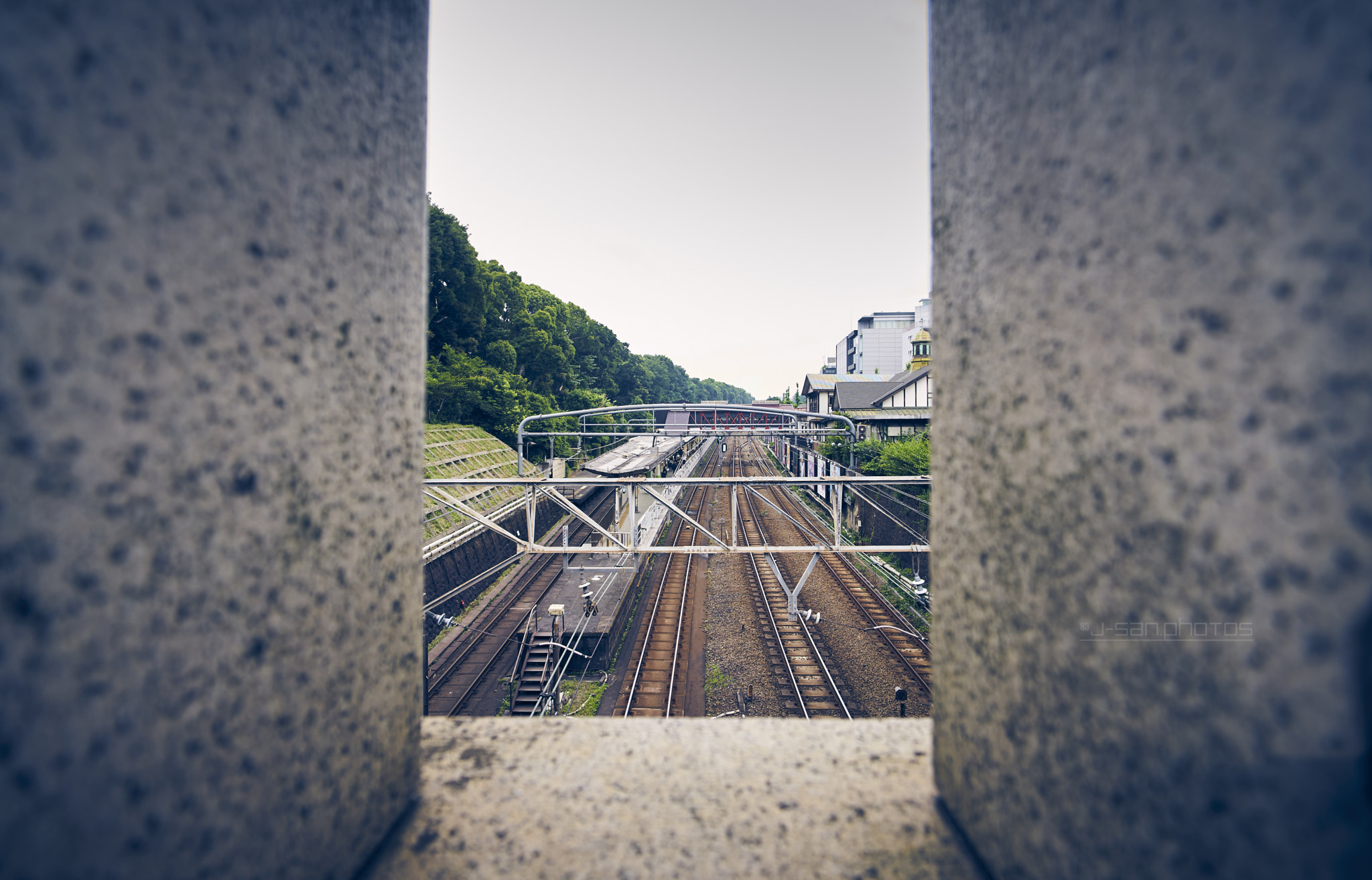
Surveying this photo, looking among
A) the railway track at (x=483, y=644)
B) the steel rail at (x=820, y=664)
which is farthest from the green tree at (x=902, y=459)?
the railway track at (x=483, y=644)

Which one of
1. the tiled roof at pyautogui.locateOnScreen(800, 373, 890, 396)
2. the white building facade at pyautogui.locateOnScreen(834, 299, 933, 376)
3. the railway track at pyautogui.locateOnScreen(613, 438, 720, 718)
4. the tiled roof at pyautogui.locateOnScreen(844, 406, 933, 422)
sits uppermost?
the white building facade at pyautogui.locateOnScreen(834, 299, 933, 376)

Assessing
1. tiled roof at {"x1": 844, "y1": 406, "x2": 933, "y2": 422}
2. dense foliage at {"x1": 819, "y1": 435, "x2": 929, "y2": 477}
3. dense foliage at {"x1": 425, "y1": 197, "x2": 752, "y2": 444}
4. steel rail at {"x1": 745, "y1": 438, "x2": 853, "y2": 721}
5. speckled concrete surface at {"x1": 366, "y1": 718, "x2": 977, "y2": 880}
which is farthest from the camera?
tiled roof at {"x1": 844, "y1": 406, "x2": 933, "y2": 422}

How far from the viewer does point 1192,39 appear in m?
0.51

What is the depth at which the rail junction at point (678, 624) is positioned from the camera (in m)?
7.57

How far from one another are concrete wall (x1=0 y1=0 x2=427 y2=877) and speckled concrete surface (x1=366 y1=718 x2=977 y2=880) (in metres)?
0.15

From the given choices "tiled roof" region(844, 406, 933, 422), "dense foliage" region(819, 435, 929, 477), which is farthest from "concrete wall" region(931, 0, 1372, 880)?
"tiled roof" region(844, 406, 933, 422)

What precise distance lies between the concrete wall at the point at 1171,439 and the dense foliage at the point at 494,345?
19378mm

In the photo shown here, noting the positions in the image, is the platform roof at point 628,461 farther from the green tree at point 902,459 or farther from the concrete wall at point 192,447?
the concrete wall at point 192,447

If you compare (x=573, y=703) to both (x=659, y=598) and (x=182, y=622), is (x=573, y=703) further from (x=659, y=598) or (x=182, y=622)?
(x=182, y=622)

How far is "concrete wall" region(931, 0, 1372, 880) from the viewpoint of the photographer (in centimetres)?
41

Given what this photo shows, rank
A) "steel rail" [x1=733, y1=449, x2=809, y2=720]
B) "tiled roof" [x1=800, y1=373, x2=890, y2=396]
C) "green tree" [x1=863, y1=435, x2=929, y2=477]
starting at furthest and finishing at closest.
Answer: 1. "tiled roof" [x1=800, y1=373, x2=890, y2=396]
2. "green tree" [x1=863, y1=435, x2=929, y2=477]
3. "steel rail" [x1=733, y1=449, x2=809, y2=720]

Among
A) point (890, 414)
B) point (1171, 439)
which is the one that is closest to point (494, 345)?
point (890, 414)

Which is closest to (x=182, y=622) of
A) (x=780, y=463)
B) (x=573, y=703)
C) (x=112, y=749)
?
(x=112, y=749)

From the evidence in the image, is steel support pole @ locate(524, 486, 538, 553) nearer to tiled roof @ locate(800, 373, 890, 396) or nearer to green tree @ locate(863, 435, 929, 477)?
green tree @ locate(863, 435, 929, 477)
